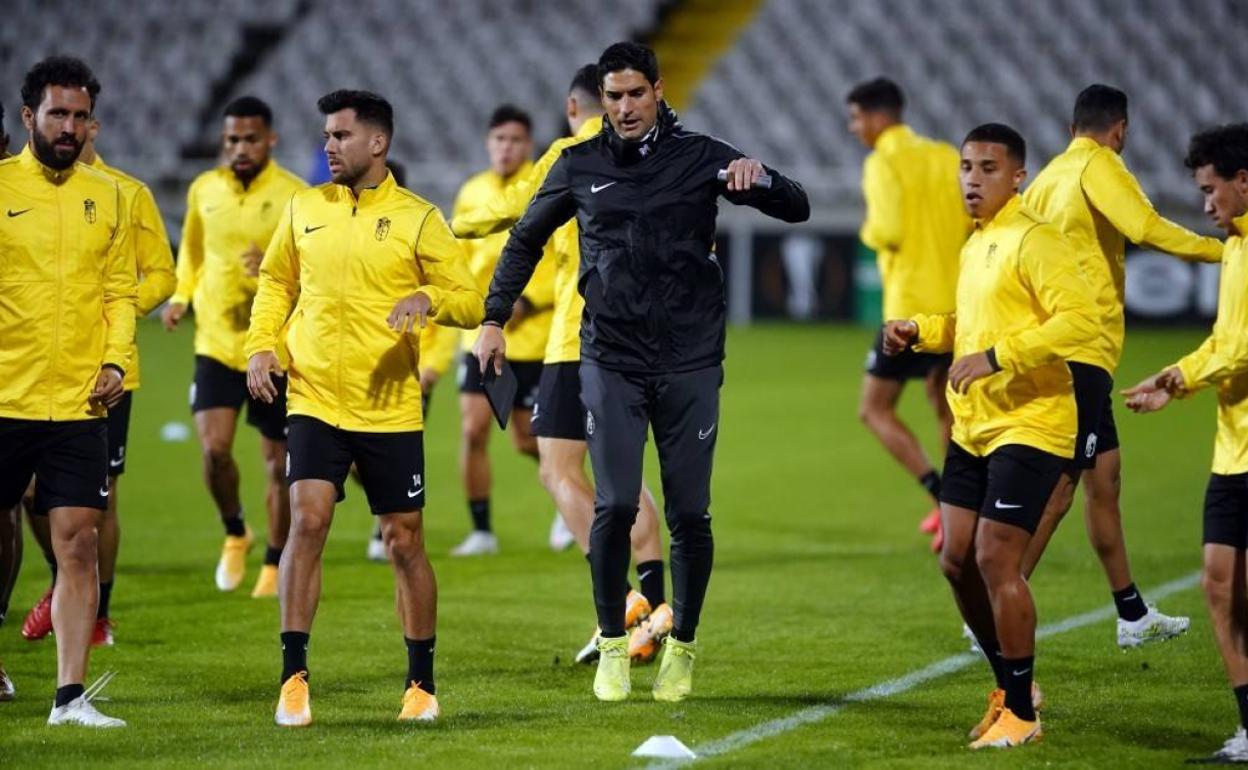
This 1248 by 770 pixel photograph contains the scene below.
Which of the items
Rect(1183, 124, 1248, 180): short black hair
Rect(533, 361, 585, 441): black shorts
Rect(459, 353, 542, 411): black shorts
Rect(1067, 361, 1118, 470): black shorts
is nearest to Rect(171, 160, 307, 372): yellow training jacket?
Rect(459, 353, 542, 411): black shorts

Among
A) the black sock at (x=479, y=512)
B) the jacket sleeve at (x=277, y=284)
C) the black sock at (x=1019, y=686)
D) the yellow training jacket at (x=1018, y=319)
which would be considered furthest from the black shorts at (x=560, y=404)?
the black sock at (x=479, y=512)

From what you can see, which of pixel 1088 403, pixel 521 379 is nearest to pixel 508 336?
pixel 521 379

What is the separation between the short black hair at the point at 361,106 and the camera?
23.1 ft

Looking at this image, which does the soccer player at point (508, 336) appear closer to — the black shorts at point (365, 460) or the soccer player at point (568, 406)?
the soccer player at point (568, 406)

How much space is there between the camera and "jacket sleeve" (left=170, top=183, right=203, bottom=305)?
1026cm

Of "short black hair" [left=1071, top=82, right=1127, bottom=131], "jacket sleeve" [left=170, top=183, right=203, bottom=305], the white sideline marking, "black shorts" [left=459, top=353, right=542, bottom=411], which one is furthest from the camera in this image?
"black shorts" [left=459, top=353, right=542, bottom=411]

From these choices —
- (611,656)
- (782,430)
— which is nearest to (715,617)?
(611,656)

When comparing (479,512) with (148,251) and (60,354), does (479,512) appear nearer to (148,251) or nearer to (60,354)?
(148,251)

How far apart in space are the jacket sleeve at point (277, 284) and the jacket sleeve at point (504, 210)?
1396 millimetres

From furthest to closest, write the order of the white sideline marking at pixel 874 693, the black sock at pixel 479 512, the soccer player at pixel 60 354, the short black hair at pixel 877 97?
the short black hair at pixel 877 97
the black sock at pixel 479 512
the soccer player at pixel 60 354
the white sideline marking at pixel 874 693

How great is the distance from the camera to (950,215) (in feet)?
38.2

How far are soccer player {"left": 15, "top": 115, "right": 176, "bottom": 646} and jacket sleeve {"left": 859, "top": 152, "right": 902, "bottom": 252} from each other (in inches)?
180

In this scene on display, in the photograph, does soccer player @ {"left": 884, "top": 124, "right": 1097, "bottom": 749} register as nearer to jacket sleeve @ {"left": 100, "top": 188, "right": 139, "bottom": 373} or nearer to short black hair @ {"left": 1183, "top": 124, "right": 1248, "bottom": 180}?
short black hair @ {"left": 1183, "top": 124, "right": 1248, "bottom": 180}

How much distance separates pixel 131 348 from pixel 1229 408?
388 centimetres
